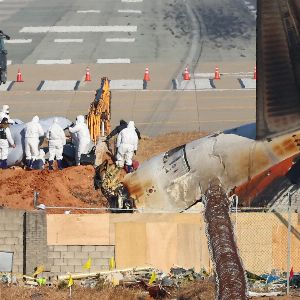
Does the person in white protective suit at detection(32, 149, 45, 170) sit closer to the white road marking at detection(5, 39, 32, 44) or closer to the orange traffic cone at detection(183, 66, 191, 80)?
the orange traffic cone at detection(183, 66, 191, 80)

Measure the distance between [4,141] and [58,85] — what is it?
18.8 meters

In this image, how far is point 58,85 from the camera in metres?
52.6

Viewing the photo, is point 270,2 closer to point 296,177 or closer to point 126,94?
point 296,177

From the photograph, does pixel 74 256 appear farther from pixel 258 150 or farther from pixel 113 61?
pixel 113 61

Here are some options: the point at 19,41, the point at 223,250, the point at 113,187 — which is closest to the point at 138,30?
the point at 19,41

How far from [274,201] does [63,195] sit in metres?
6.93

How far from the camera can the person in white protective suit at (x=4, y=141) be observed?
33.9m

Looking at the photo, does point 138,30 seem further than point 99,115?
Yes

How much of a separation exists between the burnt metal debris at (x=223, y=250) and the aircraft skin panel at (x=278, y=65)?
2.24m

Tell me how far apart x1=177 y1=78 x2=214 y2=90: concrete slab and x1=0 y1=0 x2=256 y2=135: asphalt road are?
0.72 m

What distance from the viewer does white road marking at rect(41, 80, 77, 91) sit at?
51750 millimetres

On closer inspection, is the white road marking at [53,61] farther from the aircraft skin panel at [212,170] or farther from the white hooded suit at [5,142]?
the aircraft skin panel at [212,170]

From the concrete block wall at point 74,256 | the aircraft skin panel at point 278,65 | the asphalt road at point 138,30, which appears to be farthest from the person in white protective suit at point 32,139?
the asphalt road at point 138,30

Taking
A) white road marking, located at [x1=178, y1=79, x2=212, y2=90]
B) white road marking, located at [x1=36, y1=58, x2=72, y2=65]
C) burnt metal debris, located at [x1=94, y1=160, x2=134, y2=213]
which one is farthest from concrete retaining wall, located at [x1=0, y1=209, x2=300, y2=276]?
white road marking, located at [x1=36, y1=58, x2=72, y2=65]
